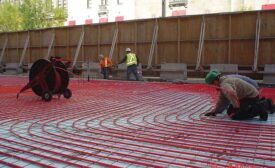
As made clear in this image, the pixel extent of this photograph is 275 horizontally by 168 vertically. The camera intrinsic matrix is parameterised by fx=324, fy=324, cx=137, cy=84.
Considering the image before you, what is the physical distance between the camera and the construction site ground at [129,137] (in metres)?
3.98

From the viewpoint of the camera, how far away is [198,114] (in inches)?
276

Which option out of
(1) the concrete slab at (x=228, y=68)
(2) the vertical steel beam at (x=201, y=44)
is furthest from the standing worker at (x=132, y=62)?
(1) the concrete slab at (x=228, y=68)

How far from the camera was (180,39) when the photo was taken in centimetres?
1811

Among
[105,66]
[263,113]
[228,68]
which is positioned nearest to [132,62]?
[105,66]

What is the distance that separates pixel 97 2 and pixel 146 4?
7182 mm

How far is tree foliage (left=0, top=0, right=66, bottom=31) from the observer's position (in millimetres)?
34688

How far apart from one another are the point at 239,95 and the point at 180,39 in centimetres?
1247

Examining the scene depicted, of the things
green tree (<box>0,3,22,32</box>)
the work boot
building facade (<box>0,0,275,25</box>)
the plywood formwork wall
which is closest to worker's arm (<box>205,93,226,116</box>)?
the work boot

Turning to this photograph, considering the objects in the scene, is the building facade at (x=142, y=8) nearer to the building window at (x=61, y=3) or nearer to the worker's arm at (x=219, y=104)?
the building window at (x=61, y=3)

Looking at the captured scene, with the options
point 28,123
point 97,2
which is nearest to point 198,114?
point 28,123

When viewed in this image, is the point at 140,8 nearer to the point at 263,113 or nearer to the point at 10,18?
the point at 10,18

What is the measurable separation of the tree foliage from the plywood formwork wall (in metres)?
12.3

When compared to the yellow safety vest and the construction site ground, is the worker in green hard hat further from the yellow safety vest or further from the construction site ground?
the yellow safety vest

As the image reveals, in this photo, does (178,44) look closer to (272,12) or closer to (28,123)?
(272,12)
